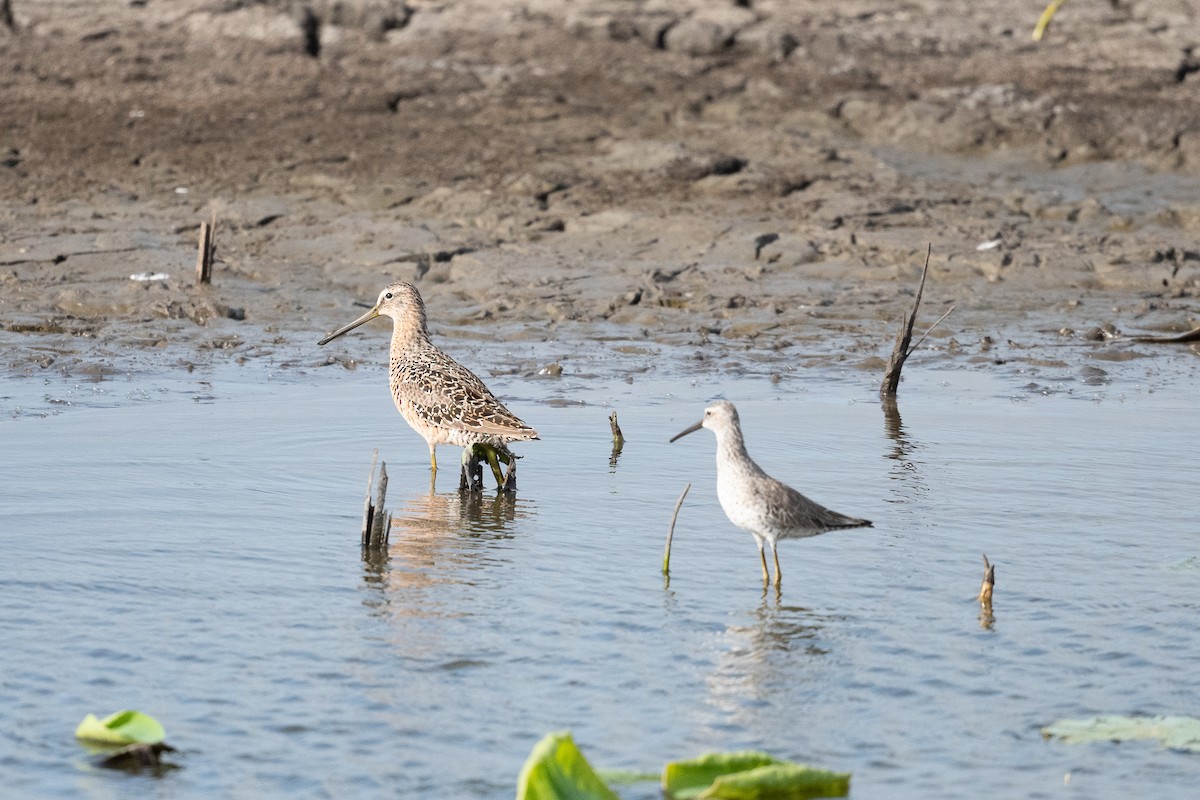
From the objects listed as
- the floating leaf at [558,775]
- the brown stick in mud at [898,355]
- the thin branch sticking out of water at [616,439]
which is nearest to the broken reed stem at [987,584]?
the floating leaf at [558,775]

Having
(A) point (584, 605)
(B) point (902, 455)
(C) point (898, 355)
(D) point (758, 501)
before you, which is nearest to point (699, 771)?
(A) point (584, 605)

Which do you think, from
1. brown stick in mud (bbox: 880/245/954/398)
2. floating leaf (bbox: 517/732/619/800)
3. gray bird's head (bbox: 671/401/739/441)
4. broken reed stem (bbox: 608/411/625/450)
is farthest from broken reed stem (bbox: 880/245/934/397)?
floating leaf (bbox: 517/732/619/800)

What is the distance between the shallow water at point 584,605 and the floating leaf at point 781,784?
0.10 metres

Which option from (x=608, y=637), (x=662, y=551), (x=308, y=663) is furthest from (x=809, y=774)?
(x=662, y=551)

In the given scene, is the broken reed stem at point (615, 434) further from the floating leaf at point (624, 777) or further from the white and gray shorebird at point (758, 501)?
the floating leaf at point (624, 777)

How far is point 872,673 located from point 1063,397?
6.38 m

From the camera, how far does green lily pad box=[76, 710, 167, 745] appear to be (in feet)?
17.7

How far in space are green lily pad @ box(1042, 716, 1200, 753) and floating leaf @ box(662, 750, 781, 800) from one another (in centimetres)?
123

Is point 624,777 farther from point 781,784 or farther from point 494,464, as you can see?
point 494,464

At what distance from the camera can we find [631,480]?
959 centimetres

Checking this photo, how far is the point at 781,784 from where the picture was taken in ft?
16.8

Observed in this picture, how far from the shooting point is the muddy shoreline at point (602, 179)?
1424 centimetres

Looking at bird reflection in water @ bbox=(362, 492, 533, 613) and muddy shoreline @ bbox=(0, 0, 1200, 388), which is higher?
muddy shoreline @ bbox=(0, 0, 1200, 388)

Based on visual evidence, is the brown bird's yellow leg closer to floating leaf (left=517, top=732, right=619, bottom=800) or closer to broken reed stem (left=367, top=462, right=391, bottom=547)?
broken reed stem (left=367, top=462, right=391, bottom=547)
